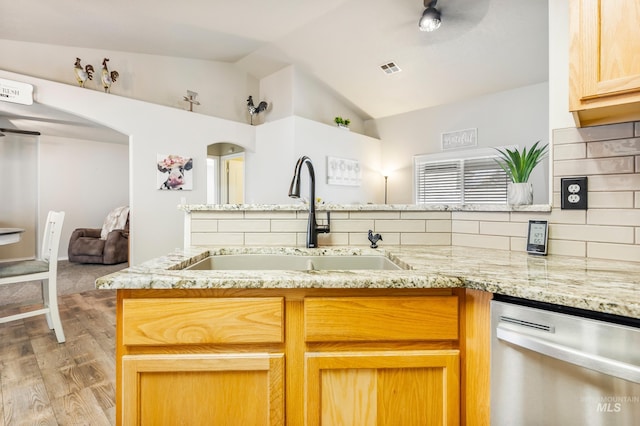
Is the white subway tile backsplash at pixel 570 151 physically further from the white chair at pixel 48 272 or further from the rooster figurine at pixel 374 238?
the white chair at pixel 48 272

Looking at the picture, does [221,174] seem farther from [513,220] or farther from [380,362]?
[380,362]

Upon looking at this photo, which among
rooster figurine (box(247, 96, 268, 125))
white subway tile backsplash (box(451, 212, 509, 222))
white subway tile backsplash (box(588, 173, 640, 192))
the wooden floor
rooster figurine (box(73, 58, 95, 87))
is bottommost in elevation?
the wooden floor

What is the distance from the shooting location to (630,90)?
82 centimetres

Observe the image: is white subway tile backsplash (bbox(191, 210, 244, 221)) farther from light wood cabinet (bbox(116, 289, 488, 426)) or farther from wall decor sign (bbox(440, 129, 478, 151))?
wall decor sign (bbox(440, 129, 478, 151))

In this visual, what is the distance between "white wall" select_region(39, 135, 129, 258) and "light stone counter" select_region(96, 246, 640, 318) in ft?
20.5

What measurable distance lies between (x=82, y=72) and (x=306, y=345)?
158 inches

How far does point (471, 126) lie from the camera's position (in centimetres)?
475

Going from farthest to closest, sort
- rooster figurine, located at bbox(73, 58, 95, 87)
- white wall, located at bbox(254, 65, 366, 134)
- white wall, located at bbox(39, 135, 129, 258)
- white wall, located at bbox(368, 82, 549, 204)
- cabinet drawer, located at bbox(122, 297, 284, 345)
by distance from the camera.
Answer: white wall, located at bbox(39, 135, 129, 258) → white wall, located at bbox(254, 65, 366, 134) → white wall, located at bbox(368, 82, 549, 204) → rooster figurine, located at bbox(73, 58, 95, 87) → cabinet drawer, located at bbox(122, 297, 284, 345)

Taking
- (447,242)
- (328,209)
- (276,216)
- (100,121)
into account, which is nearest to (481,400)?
(447,242)

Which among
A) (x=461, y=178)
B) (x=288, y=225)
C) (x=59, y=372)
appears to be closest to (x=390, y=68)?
(x=461, y=178)

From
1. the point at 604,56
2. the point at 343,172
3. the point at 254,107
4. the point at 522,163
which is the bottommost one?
the point at 522,163

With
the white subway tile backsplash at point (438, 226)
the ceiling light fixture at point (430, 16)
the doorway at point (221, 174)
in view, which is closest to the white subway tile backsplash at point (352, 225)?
the white subway tile backsplash at point (438, 226)

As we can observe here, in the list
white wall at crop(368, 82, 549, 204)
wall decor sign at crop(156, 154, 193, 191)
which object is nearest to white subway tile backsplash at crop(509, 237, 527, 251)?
white wall at crop(368, 82, 549, 204)

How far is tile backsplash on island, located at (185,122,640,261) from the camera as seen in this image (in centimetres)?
105
